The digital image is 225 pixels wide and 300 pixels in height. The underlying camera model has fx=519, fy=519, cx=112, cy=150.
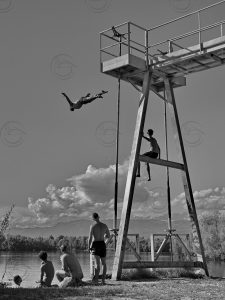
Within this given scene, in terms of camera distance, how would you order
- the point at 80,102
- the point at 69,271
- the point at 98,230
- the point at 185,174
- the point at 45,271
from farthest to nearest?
the point at 185,174 < the point at 80,102 < the point at 98,230 < the point at 45,271 < the point at 69,271

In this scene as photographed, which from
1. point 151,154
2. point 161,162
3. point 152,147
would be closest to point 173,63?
point 152,147

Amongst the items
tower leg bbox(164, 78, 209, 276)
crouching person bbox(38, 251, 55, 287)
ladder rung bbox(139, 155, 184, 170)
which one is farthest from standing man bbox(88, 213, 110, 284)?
tower leg bbox(164, 78, 209, 276)

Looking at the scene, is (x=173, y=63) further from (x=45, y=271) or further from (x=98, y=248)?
(x=45, y=271)

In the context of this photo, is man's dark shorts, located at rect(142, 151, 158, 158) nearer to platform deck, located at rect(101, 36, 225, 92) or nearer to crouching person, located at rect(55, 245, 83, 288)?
platform deck, located at rect(101, 36, 225, 92)

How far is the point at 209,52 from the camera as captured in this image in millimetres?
18609

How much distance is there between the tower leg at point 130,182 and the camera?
17.6 metres

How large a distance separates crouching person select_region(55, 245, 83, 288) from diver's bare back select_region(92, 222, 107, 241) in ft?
4.28

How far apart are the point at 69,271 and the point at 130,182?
4.95m

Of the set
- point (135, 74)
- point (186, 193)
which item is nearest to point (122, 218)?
point (186, 193)

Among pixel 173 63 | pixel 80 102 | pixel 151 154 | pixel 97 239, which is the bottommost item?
pixel 97 239

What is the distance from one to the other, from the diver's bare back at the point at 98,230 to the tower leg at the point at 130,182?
242 cm

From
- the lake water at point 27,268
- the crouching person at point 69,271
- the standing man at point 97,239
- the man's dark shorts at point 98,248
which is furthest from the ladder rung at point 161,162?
the crouching person at point 69,271

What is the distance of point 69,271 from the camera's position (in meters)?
14.3

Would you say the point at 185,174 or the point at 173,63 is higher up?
the point at 173,63
